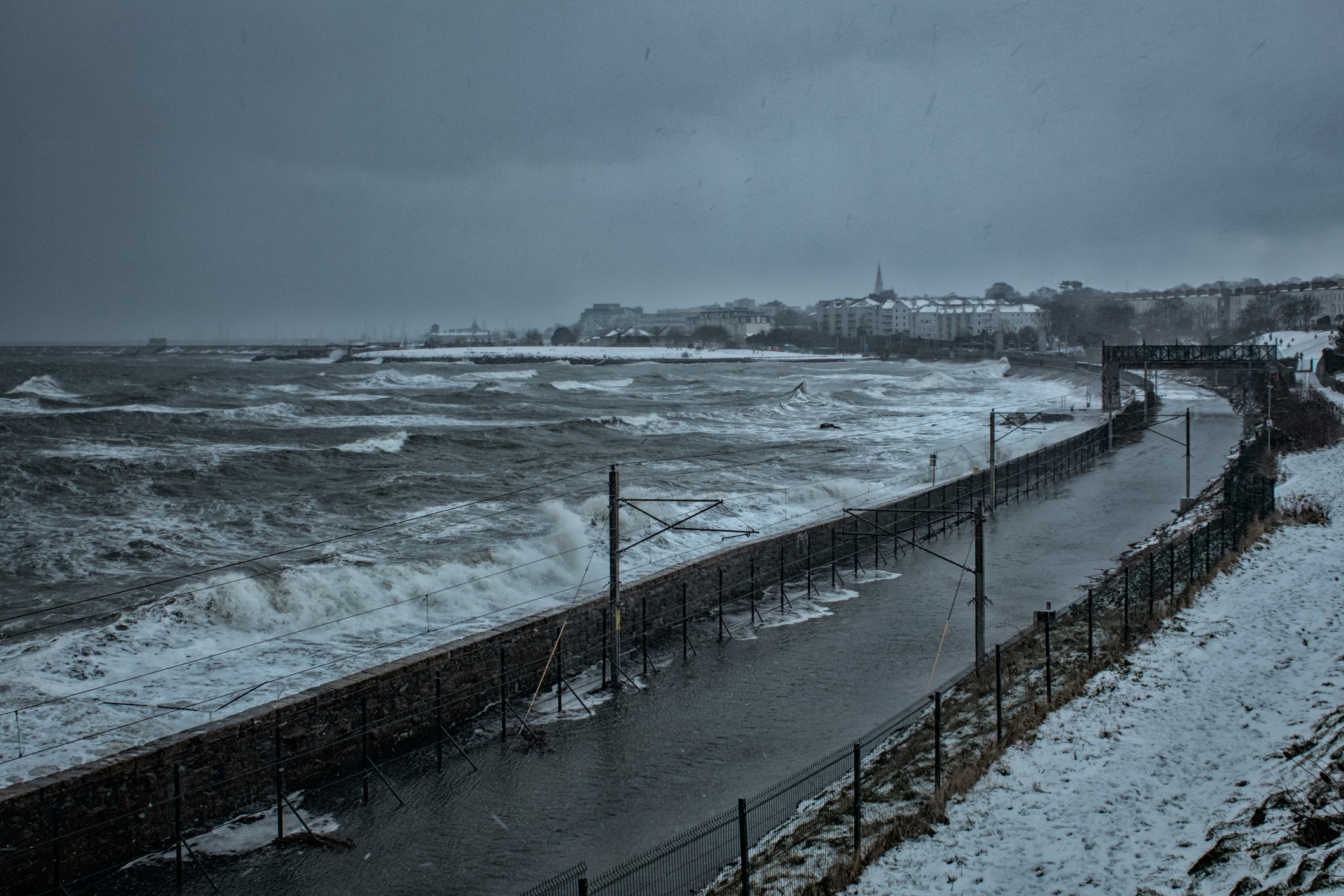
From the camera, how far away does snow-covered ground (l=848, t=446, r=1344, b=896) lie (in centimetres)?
923

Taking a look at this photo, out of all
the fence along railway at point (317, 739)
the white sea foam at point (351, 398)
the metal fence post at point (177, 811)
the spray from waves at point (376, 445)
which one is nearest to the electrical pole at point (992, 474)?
the fence along railway at point (317, 739)

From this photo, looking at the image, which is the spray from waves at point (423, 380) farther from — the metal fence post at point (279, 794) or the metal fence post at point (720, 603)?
the metal fence post at point (279, 794)

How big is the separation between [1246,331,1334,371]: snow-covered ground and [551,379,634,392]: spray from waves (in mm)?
60072

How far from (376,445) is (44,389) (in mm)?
57464

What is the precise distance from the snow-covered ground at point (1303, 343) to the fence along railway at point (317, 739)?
2804 inches

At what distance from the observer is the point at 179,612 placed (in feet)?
68.6

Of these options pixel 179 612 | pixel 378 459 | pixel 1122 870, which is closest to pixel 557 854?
pixel 1122 870

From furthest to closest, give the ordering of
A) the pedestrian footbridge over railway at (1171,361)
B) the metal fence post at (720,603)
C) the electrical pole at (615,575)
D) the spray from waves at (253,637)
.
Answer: the pedestrian footbridge over railway at (1171,361)
the metal fence post at (720,603)
the electrical pole at (615,575)
the spray from waves at (253,637)

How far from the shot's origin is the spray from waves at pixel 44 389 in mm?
82000

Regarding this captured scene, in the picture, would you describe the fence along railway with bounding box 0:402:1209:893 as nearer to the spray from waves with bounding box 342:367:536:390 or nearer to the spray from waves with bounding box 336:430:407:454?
the spray from waves with bounding box 336:430:407:454

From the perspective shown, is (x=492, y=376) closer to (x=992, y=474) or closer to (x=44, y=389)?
(x=44, y=389)

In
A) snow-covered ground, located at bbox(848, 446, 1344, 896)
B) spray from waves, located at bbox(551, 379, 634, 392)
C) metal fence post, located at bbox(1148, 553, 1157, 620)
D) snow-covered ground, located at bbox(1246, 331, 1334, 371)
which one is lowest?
snow-covered ground, located at bbox(848, 446, 1344, 896)

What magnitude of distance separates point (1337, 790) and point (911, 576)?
16.8 m

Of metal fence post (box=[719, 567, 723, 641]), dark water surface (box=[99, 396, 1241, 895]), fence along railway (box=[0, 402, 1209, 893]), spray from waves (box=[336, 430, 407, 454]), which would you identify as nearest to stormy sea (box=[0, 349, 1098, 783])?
spray from waves (box=[336, 430, 407, 454])
